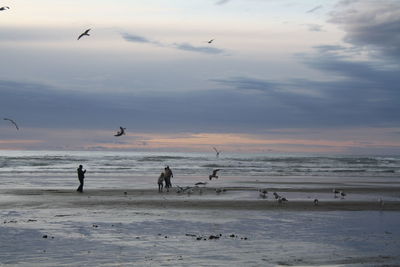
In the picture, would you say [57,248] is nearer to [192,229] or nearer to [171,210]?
[192,229]

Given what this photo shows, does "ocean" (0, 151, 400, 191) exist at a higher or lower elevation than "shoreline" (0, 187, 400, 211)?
higher

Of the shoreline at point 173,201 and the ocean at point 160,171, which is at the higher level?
the ocean at point 160,171

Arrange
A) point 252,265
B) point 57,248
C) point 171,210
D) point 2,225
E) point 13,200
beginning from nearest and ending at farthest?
point 252,265 < point 57,248 < point 2,225 < point 171,210 < point 13,200

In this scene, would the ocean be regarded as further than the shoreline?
Yes

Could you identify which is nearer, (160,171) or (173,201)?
(173,201)

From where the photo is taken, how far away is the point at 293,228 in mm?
19984

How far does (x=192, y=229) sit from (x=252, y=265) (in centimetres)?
600

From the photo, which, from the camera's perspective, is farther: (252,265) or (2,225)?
(2,225)

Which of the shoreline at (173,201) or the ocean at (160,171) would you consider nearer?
the shoreline at (173,201)

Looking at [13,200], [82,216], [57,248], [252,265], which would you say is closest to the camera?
[252,265]

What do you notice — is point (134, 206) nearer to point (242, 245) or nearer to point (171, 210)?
point (171, 210)

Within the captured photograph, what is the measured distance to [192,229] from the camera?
19.5m

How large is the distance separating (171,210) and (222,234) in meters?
7.41

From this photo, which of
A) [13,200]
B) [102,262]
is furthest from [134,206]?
[102,262]
